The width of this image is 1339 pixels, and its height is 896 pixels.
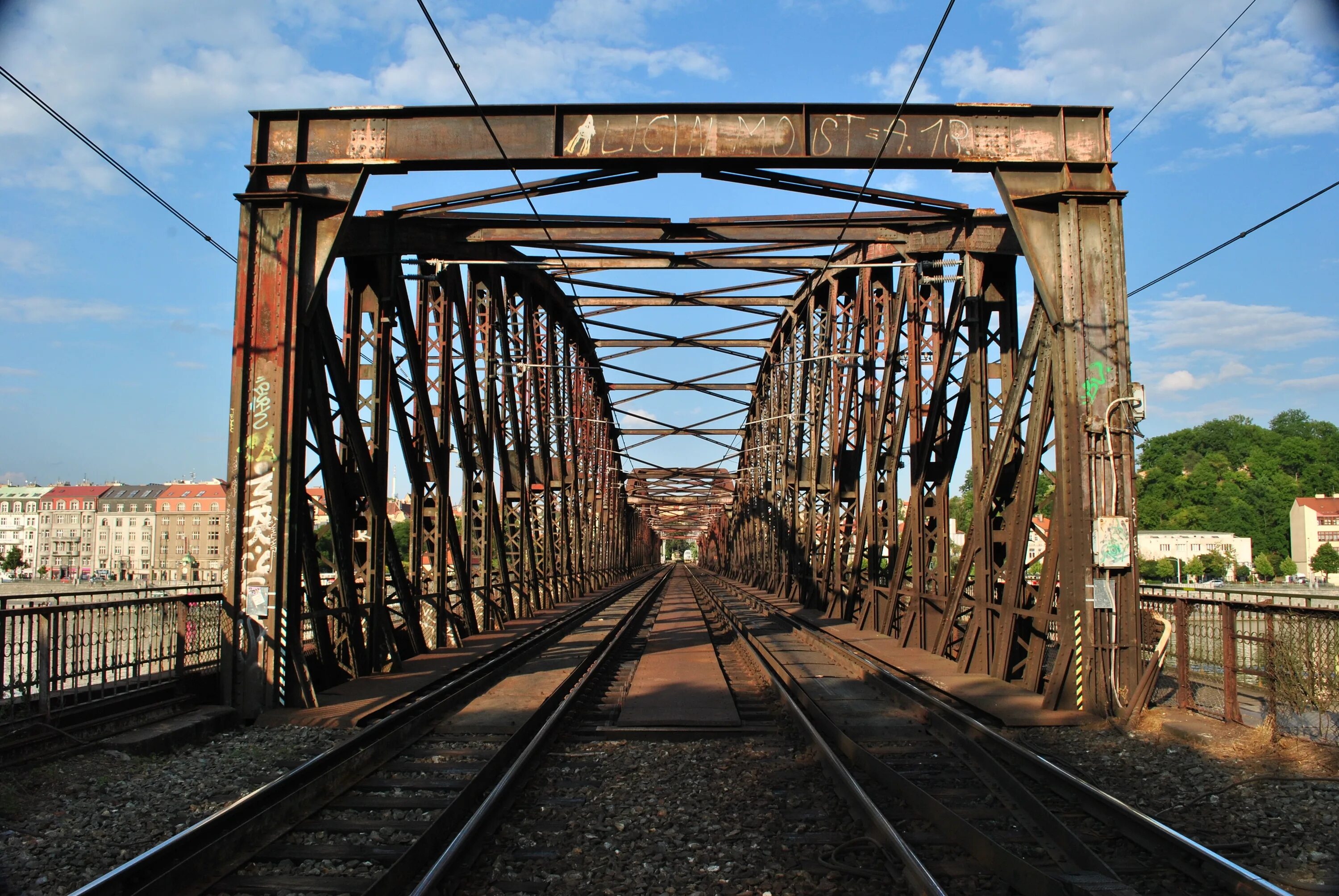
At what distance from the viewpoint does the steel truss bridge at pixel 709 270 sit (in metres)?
9.95

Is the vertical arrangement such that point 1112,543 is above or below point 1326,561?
above

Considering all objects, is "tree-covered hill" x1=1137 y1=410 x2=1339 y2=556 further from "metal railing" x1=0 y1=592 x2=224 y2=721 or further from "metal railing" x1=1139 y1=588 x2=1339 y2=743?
"metal railing" x1=0 y1=592 x2=224 y2=721

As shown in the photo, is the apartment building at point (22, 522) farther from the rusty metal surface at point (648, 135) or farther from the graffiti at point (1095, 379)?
the graffiti at point (1095, 379)

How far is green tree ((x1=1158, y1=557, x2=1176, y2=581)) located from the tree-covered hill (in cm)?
1856

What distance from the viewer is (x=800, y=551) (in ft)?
95.2

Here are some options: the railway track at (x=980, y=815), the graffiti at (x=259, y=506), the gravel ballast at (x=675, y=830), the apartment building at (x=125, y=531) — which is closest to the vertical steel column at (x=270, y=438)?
the graffiti at (x=259, y=506)

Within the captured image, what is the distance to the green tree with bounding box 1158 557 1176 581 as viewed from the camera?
1758 inches

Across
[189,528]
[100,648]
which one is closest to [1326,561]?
[100,648]

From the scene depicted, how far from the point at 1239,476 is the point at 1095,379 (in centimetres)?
7919

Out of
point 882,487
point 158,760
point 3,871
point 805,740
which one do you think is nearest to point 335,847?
point 3,871

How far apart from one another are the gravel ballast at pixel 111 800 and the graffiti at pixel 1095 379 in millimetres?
8081

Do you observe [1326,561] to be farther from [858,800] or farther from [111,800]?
[111,800]

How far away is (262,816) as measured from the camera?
223 inches

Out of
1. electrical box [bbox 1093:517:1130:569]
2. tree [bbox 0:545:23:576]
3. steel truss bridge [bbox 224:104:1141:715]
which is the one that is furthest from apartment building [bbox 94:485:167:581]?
electrical box [bbox 1093:517:1130:569]
